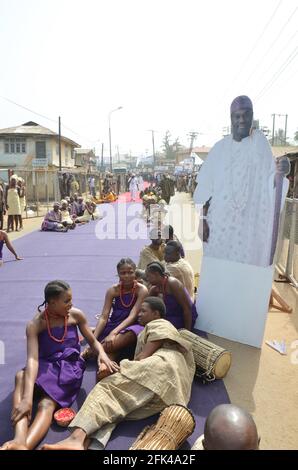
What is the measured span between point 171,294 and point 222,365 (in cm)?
92

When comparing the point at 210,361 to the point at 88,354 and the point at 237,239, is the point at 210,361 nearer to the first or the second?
the point at 88,354

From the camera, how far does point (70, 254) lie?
9.29 m

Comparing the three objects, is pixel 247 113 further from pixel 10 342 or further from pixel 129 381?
pixel 10 342

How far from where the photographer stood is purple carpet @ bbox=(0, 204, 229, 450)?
3.16m

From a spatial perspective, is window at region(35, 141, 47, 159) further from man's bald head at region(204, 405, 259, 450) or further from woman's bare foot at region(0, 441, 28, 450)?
man's bald head at region(204, 405, 259, 450)

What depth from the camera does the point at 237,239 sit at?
15.8ft

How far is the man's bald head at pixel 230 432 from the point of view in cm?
196

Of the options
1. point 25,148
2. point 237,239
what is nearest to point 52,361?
point 237,239

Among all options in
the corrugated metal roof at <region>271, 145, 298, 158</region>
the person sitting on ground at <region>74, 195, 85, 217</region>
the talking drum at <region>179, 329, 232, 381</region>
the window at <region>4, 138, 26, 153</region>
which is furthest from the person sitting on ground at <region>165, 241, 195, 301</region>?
the window at <region>4, 138, 26, 153</region>

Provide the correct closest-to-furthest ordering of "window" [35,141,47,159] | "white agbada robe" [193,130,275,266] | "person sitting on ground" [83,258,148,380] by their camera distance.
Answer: "person sitting on ground" [83,258,148,380] → "white agbada robe" [193,130,275,266] → "window" [35,141,47,159]

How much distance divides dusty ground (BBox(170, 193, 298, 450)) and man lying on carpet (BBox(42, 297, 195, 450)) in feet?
1.85

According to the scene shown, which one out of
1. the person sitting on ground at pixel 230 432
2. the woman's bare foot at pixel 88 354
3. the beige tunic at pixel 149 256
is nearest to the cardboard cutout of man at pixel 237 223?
the beige tunic at pixel 149 256
